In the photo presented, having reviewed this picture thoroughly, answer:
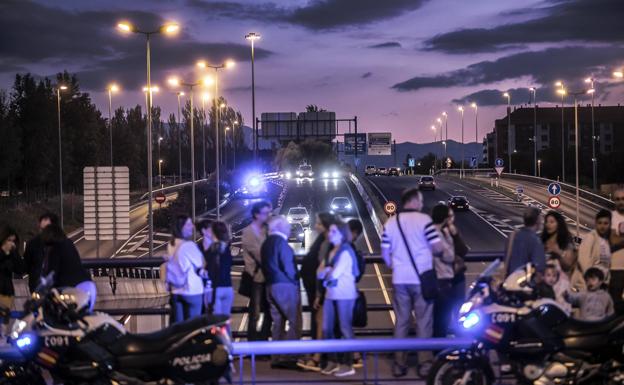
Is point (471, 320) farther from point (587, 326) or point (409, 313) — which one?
point (409, 313)

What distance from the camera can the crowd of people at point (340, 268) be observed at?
29.0 ft

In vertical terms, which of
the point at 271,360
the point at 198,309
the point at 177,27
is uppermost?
the point at 177,27

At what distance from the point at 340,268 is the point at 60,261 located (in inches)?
116

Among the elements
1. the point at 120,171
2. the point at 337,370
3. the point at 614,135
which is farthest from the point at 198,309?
the point at 614,135

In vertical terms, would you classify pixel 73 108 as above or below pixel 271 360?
above

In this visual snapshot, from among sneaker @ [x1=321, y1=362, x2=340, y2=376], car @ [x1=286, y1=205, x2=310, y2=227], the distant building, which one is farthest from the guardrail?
the distant building

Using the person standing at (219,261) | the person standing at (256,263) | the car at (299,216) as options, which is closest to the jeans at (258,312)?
the person standing at (256,263)

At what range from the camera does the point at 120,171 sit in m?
28.3

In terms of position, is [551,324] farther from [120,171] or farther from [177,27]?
[177,27]

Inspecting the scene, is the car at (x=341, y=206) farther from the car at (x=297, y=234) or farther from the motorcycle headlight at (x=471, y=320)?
the motorcycle headlight at (x=471, y=320)

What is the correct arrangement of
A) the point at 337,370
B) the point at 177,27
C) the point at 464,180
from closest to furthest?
the point at 337,370, the point at 177,27, the point at 464,180

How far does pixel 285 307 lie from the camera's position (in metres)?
9.49

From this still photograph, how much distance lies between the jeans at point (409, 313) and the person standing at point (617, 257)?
2.05 metres

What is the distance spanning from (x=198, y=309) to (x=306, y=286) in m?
1.23
